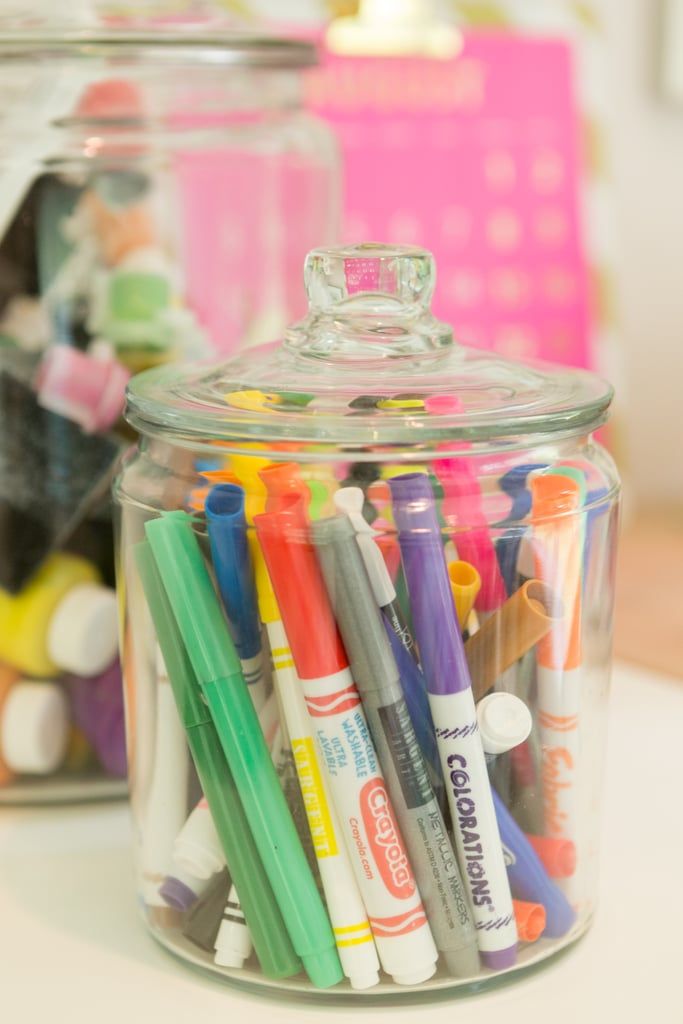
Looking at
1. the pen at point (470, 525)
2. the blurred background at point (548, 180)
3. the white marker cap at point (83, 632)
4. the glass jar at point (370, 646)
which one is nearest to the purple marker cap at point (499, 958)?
the glass jar at point (370, 646)

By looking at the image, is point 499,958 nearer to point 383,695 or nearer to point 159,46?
point 383,695

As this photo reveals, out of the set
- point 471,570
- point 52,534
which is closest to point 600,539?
point 471,570

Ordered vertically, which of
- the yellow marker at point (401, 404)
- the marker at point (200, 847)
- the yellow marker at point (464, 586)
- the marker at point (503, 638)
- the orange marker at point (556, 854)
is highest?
the yellow marker at point (401, 404)

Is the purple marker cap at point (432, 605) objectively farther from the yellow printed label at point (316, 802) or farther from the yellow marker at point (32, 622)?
the yellow marker at point (32, 622)

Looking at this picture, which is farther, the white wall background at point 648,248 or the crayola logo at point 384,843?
the white wall background at point 648,248

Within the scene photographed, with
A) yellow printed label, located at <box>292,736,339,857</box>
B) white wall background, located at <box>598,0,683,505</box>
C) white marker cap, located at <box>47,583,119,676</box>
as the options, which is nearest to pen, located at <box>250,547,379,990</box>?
yellow printed label, located at <box>292,736,339,857</box>

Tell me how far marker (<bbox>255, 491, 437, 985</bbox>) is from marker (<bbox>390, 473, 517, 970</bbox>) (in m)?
0.02

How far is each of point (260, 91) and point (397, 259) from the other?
21 cm

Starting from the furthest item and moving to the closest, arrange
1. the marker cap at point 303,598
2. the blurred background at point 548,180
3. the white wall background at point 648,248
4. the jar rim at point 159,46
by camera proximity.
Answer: the white wall background at point 648,248
the blurred background at point 548,180
the jar rim at point 159,46
the marker cap at point 303,598

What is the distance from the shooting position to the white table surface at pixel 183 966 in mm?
401

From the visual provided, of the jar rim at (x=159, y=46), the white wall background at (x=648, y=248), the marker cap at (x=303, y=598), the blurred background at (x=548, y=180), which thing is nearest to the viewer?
the marker cap at (x=303, y=598)

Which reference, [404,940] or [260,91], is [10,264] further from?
[404,940]

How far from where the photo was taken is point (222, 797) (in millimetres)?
404

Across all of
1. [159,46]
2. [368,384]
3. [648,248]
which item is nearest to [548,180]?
[648,248]
